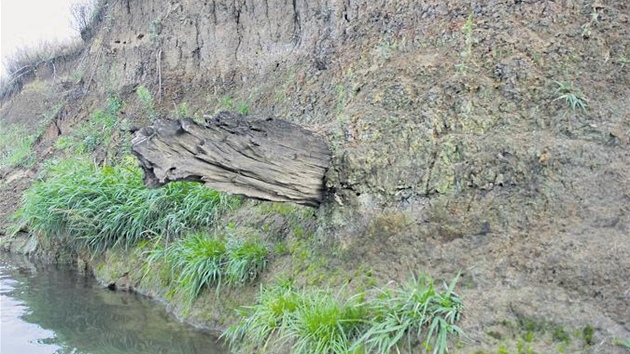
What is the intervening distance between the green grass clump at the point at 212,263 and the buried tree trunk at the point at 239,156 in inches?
39.6

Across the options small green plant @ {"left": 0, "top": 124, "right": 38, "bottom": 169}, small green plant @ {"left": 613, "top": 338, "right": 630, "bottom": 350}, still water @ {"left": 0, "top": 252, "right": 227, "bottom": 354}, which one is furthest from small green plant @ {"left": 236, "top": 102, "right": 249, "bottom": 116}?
small green plant @ {"left": 613, "top": 338, "right": 630, "bottom": 350}

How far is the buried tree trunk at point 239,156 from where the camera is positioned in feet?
15.3

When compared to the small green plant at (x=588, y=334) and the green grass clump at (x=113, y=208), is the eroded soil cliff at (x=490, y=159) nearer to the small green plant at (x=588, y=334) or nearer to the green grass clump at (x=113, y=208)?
the small green plant at (x=588, y=334)

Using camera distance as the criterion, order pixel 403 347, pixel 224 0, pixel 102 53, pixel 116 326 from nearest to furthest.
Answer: pixel 403 347
pixel 116 326
pixel 224 0
pixel 102 53

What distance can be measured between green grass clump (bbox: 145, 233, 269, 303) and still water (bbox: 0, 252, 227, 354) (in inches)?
16.2

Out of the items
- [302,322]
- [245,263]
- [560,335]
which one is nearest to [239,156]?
[302,322]

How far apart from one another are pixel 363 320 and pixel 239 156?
1552mm

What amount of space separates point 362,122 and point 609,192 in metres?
2.15

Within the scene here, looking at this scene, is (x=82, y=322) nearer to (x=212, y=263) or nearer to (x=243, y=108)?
(x=212, y=263)

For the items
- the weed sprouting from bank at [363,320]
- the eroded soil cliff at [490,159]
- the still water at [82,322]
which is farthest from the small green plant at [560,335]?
the still water at [82,322]

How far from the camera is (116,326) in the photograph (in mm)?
6457

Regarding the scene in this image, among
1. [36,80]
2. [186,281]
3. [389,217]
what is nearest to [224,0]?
[186,281]

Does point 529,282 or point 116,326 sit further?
point 116,326

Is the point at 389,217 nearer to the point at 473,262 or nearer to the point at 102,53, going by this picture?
the point at 473,262
